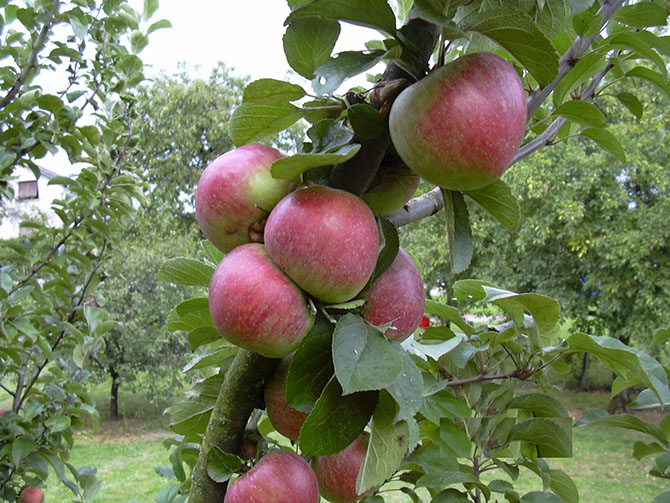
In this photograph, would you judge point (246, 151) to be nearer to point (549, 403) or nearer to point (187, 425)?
point (187, 425)

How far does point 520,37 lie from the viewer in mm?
466

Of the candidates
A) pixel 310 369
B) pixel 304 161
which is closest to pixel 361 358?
pixel 310 369

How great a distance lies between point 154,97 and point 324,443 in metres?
13.8

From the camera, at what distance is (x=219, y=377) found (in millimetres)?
738

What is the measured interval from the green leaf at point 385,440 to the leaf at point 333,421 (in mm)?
15

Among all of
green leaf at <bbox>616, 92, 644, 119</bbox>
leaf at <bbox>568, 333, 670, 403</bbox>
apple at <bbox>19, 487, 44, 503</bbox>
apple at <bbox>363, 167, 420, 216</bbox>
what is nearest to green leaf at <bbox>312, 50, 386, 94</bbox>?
apple at <bbox>363, 167, 420, 216</bbox>

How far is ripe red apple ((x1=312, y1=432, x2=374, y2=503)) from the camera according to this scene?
69 cm

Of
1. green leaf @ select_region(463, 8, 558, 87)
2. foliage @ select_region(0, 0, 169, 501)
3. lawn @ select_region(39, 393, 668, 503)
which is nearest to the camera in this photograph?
green leaf @ select_region(463, 8, 558, 87)

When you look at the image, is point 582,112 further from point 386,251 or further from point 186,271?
point 186,271

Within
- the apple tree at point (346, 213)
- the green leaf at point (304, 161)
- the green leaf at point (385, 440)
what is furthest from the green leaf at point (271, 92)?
the green leaf at point (385, 440)

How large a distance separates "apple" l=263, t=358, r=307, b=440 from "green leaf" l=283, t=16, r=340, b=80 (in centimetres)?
31

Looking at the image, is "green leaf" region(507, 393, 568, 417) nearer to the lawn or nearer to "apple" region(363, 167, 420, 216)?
"apple" region(363, 167, 420, 216)

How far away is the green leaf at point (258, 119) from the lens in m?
0.57

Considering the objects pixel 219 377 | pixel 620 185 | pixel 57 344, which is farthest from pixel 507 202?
pixel 620 185
